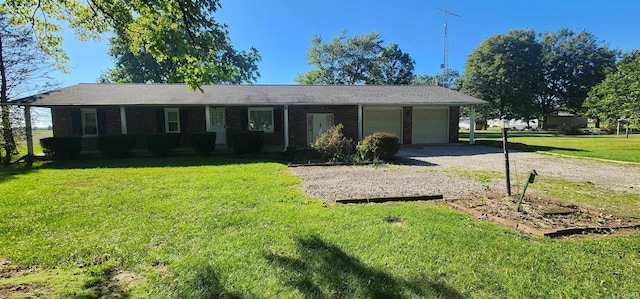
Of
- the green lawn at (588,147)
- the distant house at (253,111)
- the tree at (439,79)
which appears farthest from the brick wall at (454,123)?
the tree at (439,79)

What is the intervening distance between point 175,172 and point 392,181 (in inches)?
247

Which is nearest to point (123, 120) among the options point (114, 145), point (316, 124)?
point (114, 145)

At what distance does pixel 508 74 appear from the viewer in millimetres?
36688

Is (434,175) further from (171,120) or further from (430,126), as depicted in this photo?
(171,120)

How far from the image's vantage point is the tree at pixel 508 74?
36.8 metres

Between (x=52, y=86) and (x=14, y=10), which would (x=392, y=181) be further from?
(x=52, y=86)

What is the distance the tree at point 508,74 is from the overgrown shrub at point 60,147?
39.5m

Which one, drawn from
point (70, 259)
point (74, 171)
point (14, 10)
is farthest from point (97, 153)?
point (70, 259)

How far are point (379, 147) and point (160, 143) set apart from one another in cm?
930

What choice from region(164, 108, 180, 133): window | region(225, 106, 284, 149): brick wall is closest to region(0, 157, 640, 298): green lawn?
region(164, 108, 180, 133): window

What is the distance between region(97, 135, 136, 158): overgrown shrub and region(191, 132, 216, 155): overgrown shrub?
2752mm

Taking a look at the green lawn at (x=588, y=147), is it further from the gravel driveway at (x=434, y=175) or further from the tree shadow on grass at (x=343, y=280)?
the tree shadow on grass at (x=343, y=280)

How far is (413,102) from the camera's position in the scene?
15.8 m

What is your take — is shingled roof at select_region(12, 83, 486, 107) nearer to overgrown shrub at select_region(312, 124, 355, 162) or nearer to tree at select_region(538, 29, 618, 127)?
overgrown shrub at select_region(312, 124, 355, 162)
